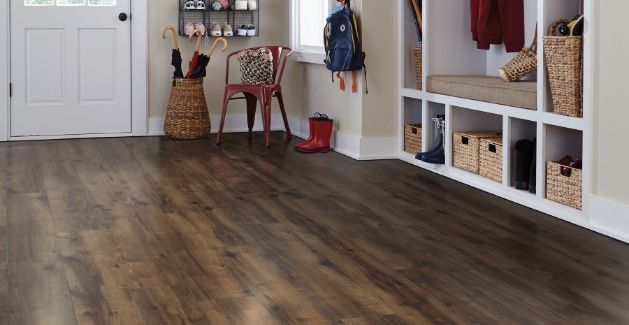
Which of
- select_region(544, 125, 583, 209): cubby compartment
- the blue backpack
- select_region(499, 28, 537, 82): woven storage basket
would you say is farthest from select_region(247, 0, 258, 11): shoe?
select_region(544, 125, 583, 209): cubby compartment

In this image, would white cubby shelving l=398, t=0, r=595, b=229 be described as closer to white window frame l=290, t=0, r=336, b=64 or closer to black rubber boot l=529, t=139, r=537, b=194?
black rubber boot l=529, t=139, r=537, b=194

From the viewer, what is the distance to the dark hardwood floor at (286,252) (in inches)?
129

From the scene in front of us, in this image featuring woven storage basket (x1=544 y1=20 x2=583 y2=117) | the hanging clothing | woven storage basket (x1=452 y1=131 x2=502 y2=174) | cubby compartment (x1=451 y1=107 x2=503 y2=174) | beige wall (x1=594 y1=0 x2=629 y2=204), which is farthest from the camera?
the hanging clothing

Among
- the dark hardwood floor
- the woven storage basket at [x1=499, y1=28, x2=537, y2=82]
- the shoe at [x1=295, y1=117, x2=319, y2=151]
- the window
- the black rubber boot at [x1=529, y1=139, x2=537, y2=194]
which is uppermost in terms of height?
the window

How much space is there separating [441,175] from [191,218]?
6.19ft

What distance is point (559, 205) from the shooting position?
4.75 metres

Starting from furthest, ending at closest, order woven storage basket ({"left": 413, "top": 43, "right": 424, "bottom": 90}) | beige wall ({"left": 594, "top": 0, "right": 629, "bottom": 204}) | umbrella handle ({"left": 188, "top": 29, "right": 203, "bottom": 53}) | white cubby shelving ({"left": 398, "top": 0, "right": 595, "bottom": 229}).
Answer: umbrella handle ({"left": 188, "top": 29, "right": 203, "bottom": 53}) < woven storage basket ({"left": 413, "top": 43, "right": 424, "bottom": 90}) < white cubby shelving ({"left": 398, "top": 0, "right": 595, "bottom": 229}) < beige wall ({"left": 594, "top": 0, "right": 629, "bottom": 204})

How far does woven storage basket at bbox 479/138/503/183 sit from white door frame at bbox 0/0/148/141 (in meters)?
3.35

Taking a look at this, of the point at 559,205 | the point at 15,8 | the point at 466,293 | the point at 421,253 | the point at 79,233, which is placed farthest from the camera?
the point at 15,8

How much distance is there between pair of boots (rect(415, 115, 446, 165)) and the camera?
19.8ft

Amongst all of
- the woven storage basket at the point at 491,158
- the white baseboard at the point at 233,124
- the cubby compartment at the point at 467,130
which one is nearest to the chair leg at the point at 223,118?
the white baseboard at the point at 233,124

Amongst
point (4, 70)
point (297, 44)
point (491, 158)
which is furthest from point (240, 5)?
point (491, 158)

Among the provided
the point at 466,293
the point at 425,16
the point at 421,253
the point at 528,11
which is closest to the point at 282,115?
the point at 425,16

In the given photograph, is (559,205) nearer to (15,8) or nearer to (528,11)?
(528,11)
